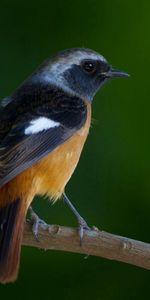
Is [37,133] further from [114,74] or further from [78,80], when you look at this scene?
[114,74]

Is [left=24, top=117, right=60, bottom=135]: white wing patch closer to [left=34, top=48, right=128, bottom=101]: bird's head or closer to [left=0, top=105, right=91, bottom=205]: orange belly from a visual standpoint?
[left=0, top=105, right=91, bottom=205]: orange belly

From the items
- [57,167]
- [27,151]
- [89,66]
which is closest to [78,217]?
[57,167]

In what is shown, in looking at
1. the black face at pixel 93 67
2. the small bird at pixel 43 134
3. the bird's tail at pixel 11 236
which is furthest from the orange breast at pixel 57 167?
the black face at pixel 93 67

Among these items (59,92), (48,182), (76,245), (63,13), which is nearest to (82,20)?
(63,13)

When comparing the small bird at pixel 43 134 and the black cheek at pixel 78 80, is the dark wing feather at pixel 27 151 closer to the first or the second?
the small bird at pixel 43 134

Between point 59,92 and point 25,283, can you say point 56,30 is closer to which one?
point 59,92
